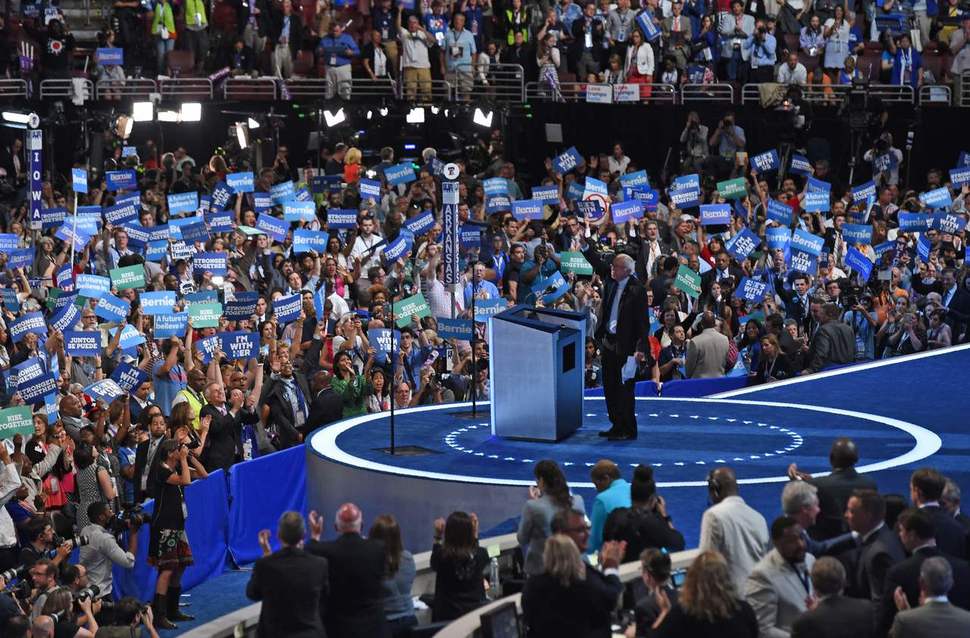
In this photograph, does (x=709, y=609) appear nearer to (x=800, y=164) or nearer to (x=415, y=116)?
(x=800, y=164)

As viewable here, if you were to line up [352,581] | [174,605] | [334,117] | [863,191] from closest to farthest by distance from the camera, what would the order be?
[352,581], [174,605], [863,191], [334,117]

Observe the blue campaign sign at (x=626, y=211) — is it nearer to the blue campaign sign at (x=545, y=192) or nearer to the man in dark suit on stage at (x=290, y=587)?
the blue campaign sign at (x=545, y=192)

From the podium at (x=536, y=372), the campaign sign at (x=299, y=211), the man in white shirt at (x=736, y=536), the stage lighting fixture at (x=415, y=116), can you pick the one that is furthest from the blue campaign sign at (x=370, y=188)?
the man in white shirt at (x=736, y=536)

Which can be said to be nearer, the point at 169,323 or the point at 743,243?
the point at 169,323

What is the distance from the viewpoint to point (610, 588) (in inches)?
352

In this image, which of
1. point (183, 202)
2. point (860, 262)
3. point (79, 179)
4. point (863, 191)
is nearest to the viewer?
point (79, 179)

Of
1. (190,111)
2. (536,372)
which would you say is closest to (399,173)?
(190,111)

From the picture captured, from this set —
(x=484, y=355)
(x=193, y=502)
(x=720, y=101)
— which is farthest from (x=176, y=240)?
(x=720, y=101)

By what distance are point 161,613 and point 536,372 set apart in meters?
3.62

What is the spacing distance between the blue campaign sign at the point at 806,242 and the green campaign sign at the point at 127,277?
8.14 metres

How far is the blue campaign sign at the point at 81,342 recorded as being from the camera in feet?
55.4

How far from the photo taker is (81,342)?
1694 centimetres

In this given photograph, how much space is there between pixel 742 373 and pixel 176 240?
6.77 m

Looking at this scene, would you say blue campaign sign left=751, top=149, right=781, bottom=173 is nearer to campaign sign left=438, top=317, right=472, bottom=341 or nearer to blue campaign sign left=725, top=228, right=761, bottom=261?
blue campaign sign left=725, top=228, right=761, bottom=261
